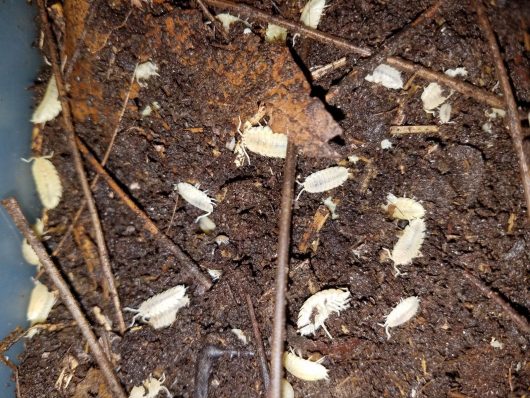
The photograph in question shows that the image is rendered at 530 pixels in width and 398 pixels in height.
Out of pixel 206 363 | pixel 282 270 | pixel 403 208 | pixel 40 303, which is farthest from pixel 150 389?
pixel 403 208

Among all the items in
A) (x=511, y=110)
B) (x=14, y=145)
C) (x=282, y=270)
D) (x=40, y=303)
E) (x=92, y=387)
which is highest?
(x=14, y=145)

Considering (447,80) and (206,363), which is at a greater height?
(447,80)

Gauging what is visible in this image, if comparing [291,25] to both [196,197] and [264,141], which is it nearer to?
[264,141]

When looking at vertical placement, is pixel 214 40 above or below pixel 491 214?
above

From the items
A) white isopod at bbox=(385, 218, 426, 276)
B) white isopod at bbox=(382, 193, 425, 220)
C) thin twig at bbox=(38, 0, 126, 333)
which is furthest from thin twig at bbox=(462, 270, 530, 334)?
thin twig at bbox=(38, 0, 126, 333)

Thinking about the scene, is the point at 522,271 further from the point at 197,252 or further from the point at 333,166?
the point at 197,252

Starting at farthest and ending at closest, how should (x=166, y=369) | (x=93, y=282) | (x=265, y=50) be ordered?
(x=93, y=282) < (x=166, y=369) < (x=265, y=50)

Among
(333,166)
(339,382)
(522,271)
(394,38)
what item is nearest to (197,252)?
(333,166)
